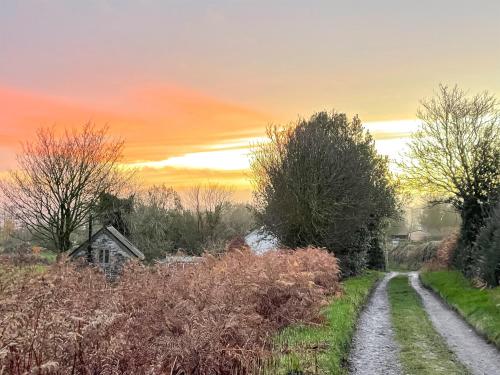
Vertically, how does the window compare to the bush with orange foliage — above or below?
below

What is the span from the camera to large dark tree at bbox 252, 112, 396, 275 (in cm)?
2919

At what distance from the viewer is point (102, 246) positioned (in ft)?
127

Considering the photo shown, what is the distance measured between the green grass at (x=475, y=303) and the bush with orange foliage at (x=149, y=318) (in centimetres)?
496

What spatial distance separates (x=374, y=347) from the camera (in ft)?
39.4

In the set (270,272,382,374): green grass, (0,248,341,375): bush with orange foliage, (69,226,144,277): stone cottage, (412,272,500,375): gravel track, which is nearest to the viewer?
(0,248,341,375): bush with orange foliage

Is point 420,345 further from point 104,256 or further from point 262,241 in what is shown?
point 262,241

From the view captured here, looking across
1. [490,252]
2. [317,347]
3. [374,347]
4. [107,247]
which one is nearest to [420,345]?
[374,347]

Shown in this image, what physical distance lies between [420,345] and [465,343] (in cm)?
151

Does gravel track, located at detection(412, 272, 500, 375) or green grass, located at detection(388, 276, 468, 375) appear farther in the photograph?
gravel track, located at detection(412, 272, 500, 375)

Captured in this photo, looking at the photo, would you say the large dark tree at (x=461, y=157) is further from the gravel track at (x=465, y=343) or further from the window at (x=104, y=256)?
the window at (x=104, y=256)

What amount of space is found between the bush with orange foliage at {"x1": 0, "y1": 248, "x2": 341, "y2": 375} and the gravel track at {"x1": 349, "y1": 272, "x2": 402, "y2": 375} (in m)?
1.49

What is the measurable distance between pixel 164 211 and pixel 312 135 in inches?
1129

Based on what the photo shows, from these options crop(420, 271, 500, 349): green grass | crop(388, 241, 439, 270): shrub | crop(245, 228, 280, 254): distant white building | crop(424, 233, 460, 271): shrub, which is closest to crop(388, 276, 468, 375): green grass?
crop(420, 271, 500, 349): green grass

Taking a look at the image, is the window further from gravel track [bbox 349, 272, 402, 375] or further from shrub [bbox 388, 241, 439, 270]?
shrub [bbox 388, 241, 439, 270]
